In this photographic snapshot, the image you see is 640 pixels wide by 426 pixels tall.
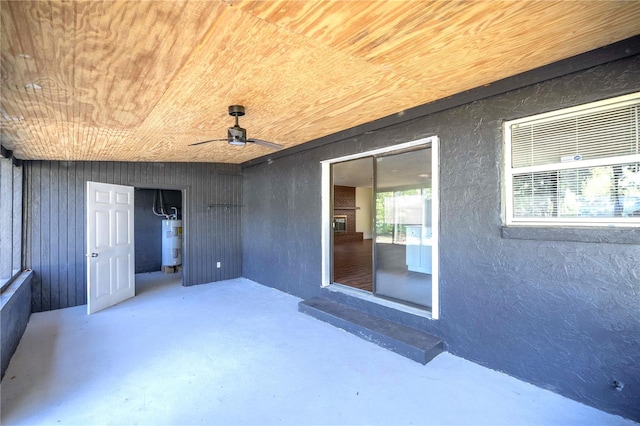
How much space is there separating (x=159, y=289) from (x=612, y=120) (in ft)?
21.3

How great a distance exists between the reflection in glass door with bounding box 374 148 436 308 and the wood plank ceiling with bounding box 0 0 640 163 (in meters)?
0.83

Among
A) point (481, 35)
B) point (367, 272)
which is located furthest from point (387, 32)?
point (367, 272)

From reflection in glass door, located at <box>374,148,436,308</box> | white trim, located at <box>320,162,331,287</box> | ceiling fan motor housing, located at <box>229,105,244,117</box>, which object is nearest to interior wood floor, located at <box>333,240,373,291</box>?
white trim, located at <box>320,162,331,287</box>

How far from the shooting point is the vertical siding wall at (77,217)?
14.6 ft

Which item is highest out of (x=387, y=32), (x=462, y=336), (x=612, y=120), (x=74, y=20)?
(x=387, y=32)

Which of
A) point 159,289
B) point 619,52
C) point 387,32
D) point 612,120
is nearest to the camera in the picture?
point 387,32

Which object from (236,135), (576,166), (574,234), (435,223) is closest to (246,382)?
(236,135)

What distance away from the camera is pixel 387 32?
167cm

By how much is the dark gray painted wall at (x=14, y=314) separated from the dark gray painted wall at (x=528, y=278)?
12.2 feet

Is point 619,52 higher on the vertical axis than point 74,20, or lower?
higher

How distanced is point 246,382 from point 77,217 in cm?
417

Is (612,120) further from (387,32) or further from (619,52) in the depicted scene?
(387,32)

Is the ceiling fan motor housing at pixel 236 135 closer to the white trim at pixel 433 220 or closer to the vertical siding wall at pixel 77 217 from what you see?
the white trim at pixel 433 220

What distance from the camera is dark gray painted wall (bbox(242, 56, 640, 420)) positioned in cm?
206
